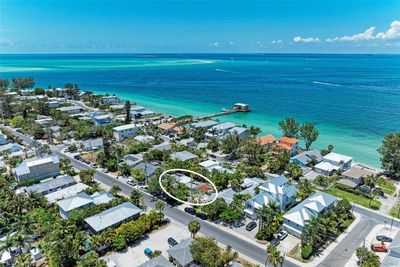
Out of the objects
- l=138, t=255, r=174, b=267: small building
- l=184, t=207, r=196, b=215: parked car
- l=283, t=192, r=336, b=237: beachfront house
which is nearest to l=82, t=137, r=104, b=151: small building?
l=184, t=207, r=196, b=215: parked car

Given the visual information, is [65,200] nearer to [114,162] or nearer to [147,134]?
[114,162]

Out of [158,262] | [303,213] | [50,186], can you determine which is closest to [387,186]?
[303,213]

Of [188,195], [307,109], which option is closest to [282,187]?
[188,195]

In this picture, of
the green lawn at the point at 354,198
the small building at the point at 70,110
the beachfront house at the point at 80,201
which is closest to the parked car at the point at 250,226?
the green lawn at the point at 354,198

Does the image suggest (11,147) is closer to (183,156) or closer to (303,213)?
(183,156)

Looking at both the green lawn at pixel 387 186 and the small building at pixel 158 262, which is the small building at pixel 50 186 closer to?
the small building at pixel 158 262

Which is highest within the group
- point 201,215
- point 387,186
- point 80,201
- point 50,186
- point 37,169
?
point 80,201
